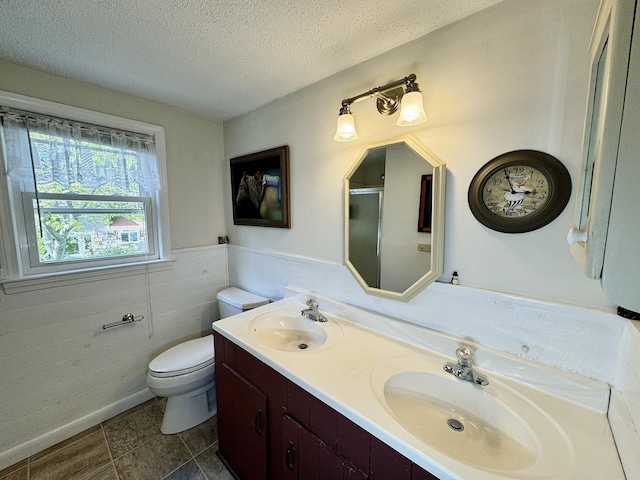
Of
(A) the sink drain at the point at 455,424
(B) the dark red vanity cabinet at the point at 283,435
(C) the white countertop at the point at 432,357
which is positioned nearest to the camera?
(C) the white countertop at the point at 432,357

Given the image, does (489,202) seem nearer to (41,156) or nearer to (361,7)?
(361,7)

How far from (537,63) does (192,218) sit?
7.10 feet

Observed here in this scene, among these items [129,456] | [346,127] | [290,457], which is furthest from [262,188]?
[129,456]

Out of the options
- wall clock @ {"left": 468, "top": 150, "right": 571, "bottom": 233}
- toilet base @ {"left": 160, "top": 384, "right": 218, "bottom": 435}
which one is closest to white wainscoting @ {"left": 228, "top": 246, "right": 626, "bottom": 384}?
wall clock @ {"left": 468, "top": 150, "right": 571, "bottom": 233}

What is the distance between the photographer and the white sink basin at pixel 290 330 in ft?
4.36

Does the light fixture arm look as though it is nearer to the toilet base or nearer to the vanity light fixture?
the vanity light fixture

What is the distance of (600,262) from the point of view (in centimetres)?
44

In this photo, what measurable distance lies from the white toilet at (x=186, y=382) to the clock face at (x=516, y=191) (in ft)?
5.04

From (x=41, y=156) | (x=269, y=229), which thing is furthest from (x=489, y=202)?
(x=41, y=156)

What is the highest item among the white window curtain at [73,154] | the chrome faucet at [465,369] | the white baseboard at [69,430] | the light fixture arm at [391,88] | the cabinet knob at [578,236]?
the light fixture arm at [391,88]

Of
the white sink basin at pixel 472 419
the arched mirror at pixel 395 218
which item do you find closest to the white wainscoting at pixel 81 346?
the arched mirror at pixel 395 218

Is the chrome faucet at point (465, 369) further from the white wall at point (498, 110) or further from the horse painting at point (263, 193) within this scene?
the horse painting at point (263, 193)

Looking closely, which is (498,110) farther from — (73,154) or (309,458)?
(73,154)

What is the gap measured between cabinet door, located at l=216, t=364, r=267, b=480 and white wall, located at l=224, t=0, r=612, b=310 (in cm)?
100
